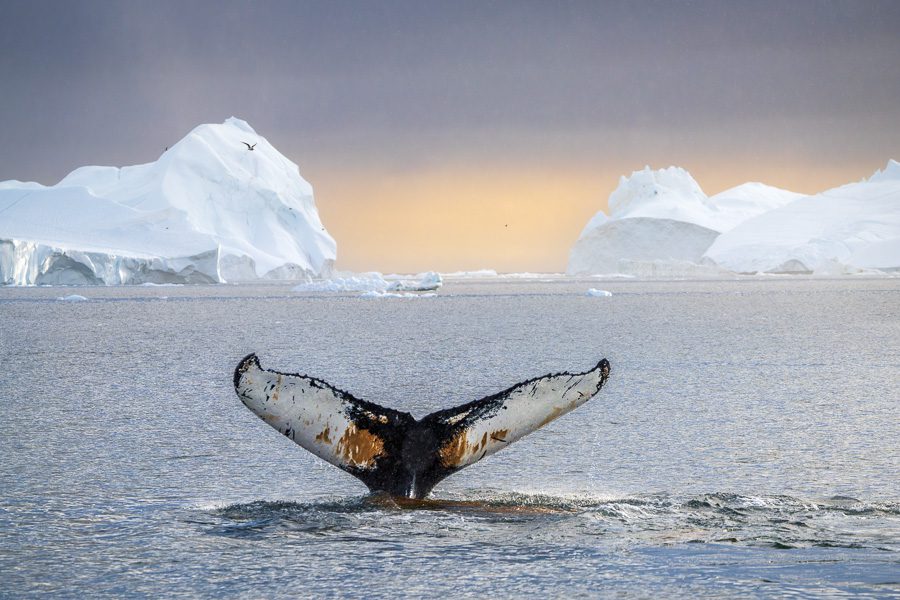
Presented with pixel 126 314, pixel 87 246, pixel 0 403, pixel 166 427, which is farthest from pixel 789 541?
pixel 87 246

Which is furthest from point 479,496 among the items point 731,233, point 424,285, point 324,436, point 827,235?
point 731,233

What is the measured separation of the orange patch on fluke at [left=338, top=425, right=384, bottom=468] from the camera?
5176 mm

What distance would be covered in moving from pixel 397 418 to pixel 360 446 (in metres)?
0.24

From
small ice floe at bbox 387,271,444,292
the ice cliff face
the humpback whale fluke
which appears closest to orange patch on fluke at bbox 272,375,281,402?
the humpback whale fluke

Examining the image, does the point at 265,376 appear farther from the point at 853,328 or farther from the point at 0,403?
the point at 853,328

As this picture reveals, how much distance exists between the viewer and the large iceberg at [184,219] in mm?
69438

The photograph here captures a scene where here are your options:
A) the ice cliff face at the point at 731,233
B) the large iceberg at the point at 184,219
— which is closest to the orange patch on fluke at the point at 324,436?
the large iceberg at the point at 184,219

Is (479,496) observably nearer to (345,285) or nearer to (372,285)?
(345,285)

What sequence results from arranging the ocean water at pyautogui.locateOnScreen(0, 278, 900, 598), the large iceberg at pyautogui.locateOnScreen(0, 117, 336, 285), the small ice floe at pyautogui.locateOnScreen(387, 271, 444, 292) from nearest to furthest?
the ocean water at pyautogui.locateOnScreen(0, 278, 900, 598) → the small ice floe at pyautogui.locateOnScreen(387, 271, 444, 292) → the large iceberg at pyautogui.locateOnScreen(0, 117, 336, 285)

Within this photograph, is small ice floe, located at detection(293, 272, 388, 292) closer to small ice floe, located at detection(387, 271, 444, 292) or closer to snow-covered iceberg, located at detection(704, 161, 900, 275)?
small ice floe, located at detection(387, 271, 444, 292)

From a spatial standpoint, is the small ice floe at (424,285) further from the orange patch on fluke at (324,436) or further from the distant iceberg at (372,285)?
the orange patch on fluke at (324,436)

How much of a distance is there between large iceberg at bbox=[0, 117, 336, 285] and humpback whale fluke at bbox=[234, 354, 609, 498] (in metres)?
62.2

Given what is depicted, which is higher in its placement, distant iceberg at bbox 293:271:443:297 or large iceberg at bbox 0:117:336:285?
large iceberg at bbox 0:117:336:285

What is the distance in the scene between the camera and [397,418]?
5.20 m
